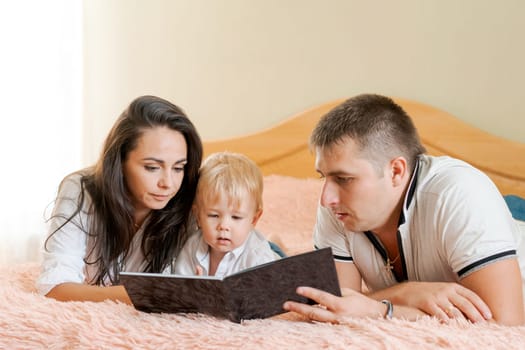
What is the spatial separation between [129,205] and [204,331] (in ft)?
2.29

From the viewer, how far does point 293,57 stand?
3.23m

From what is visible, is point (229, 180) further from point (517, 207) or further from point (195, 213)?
point (517, 207)

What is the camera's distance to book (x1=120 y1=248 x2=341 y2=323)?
4.36 ft

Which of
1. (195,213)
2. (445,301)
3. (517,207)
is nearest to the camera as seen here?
(445,301)

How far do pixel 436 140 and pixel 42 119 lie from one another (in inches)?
74.1

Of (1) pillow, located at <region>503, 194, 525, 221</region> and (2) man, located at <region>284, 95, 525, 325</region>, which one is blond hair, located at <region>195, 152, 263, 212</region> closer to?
(2) man, located at <region>284, 95, 525, 325</region>

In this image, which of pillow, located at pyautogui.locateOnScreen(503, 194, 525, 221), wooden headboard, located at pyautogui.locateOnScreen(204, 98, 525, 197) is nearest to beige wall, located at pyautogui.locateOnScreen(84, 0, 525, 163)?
wooden headboard, located at pyautogui.locateOnScreen(204, 98, 525, 197)

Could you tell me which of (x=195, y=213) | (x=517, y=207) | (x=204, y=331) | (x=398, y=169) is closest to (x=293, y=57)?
(x=517, y=207)

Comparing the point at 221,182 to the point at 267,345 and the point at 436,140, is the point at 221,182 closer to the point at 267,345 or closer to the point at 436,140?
the point at 267,345

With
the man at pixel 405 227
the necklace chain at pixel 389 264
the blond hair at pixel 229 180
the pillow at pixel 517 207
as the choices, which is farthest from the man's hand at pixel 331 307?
the pillow at pixel 517 207

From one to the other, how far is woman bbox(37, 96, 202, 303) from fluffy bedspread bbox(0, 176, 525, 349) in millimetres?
305

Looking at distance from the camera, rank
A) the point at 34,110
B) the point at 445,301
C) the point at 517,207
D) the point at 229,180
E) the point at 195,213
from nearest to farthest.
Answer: the point at 445,301 < the point at 229,180 < the point at 195,213 < the point at 517,207 < the point at 34,110

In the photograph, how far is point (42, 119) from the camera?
11.3ft

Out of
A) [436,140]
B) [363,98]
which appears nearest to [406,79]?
[436,140]
